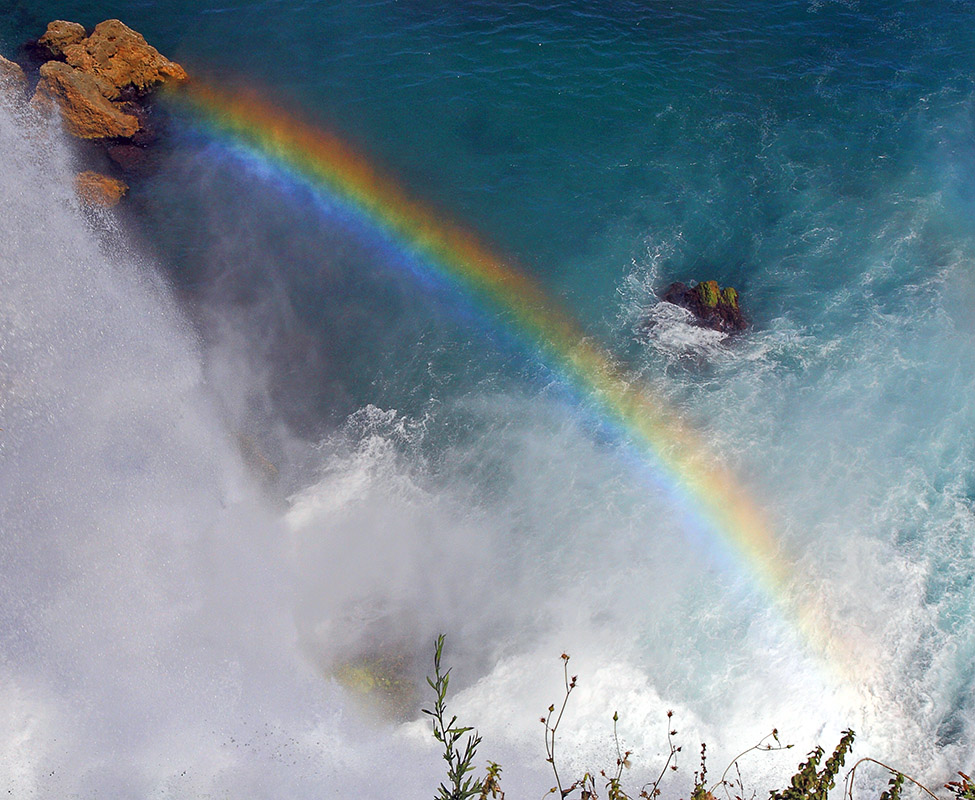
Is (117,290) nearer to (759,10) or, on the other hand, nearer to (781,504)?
(781,504)

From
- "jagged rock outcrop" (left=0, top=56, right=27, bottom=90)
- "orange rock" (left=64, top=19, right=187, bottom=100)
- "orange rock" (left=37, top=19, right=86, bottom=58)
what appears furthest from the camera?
"orange rock" (left=37, top=19, right=86, bottom=58)

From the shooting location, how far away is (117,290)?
112 feet

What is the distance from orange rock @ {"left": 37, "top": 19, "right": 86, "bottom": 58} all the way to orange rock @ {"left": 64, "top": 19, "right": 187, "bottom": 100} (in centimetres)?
72

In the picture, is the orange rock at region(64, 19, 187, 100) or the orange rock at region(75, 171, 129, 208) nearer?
the orange rock at region(75, 171, 129, 208)

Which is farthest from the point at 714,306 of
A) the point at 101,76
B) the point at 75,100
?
the point at 101,76

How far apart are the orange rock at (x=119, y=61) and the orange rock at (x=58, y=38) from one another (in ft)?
2.37

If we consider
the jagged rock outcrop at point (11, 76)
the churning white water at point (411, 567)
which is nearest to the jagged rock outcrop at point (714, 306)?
the churning white water at point (411, 567)

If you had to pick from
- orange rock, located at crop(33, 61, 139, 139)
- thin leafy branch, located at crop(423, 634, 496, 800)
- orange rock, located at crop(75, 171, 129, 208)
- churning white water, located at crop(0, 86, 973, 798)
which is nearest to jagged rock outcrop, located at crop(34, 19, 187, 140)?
orange rock, located at crop(33, 61, 139, 139)

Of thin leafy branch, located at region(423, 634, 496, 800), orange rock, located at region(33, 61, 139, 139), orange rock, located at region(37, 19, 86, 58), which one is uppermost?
orange rock, located at region(37, 19, 86, 58)

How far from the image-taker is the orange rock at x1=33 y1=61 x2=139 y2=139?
1540 inches

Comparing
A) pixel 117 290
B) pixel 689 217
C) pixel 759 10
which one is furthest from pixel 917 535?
pixel 759 10

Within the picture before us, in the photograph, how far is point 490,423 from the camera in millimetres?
31203

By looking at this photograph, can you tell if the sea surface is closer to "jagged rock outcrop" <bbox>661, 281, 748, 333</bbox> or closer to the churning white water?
the churning white water

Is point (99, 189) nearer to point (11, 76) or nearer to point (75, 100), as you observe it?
point (75, 100)
